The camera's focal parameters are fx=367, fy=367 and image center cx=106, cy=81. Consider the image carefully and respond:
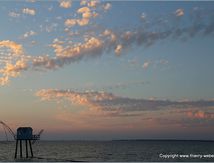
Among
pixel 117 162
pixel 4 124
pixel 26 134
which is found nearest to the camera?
pixel 26 134

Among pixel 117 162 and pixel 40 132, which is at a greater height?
pixel 40 132

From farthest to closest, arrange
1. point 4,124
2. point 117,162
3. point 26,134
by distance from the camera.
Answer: point 4,124, point 117,162, point 26,134

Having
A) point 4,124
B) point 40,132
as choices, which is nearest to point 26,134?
point 40,132

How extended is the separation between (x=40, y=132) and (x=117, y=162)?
19.3 metres

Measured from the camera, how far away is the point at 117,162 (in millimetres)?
86000

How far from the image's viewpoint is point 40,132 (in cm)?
8206

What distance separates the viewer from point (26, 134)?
78.7 meters

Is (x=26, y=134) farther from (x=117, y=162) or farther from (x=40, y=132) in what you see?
(x=117, y=162)

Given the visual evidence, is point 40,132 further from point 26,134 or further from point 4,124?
point 4,124

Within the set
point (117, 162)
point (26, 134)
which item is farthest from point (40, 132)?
point (117, 162)

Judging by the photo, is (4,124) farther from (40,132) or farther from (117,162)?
(117,162)

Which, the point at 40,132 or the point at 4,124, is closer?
the point at 40,132

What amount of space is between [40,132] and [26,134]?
13.6ft

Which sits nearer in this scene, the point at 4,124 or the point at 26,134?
the point at 26,134
